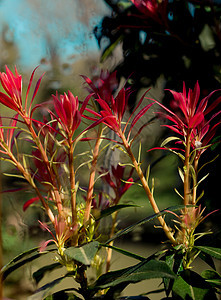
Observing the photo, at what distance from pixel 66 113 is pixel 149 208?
1.20 feet

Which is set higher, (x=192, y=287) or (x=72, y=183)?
(x=72, y=183)

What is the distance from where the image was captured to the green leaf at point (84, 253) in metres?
0.27

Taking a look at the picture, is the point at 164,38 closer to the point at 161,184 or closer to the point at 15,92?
the point at 161,184

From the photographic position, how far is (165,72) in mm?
734

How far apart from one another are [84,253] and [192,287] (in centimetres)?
12

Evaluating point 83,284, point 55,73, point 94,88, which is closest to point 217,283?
point 83,284

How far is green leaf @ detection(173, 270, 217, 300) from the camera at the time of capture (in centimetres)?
31

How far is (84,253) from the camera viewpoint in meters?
0.29

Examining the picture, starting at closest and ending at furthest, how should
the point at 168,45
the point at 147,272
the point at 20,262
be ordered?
the point at 147,272 → the point at 20,262 → the point at 168,45

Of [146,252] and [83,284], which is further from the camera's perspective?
[146,252]

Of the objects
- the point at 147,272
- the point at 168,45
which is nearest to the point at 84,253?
the point at 147,272

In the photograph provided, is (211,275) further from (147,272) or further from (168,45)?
(168,45)

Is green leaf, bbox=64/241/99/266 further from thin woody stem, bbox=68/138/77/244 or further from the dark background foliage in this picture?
the dark background foliage

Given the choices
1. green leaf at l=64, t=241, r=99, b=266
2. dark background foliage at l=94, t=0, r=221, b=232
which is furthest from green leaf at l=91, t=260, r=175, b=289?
dark background foliage at l=94, t=0, r=221, b=232
